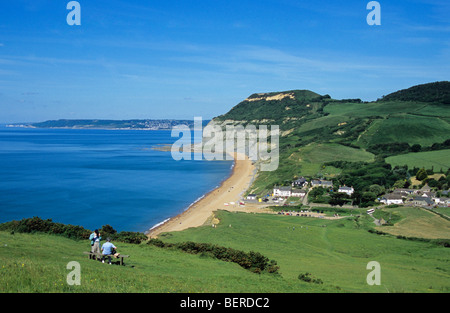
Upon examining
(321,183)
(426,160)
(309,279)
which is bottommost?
(321,183)

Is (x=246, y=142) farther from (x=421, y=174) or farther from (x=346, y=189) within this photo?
(x=346, y=189)

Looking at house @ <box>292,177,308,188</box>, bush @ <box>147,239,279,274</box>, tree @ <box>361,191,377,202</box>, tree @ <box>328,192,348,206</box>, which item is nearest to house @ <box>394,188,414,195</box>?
tree @ <box>361,191,377,202</box>

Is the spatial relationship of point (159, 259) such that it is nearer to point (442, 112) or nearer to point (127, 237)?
point (127, 237)

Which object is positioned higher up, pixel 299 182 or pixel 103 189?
pixel 299 182

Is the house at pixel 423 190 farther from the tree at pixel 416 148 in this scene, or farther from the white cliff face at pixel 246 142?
the white cliff face at pixel 246 142

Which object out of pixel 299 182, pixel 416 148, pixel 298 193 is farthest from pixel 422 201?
pixel 416 148

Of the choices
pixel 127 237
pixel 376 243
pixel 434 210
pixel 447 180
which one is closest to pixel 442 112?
pixel 447 180

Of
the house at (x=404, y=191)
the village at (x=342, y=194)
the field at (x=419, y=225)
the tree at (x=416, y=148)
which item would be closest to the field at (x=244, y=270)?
the field at (x=419, y=225)
